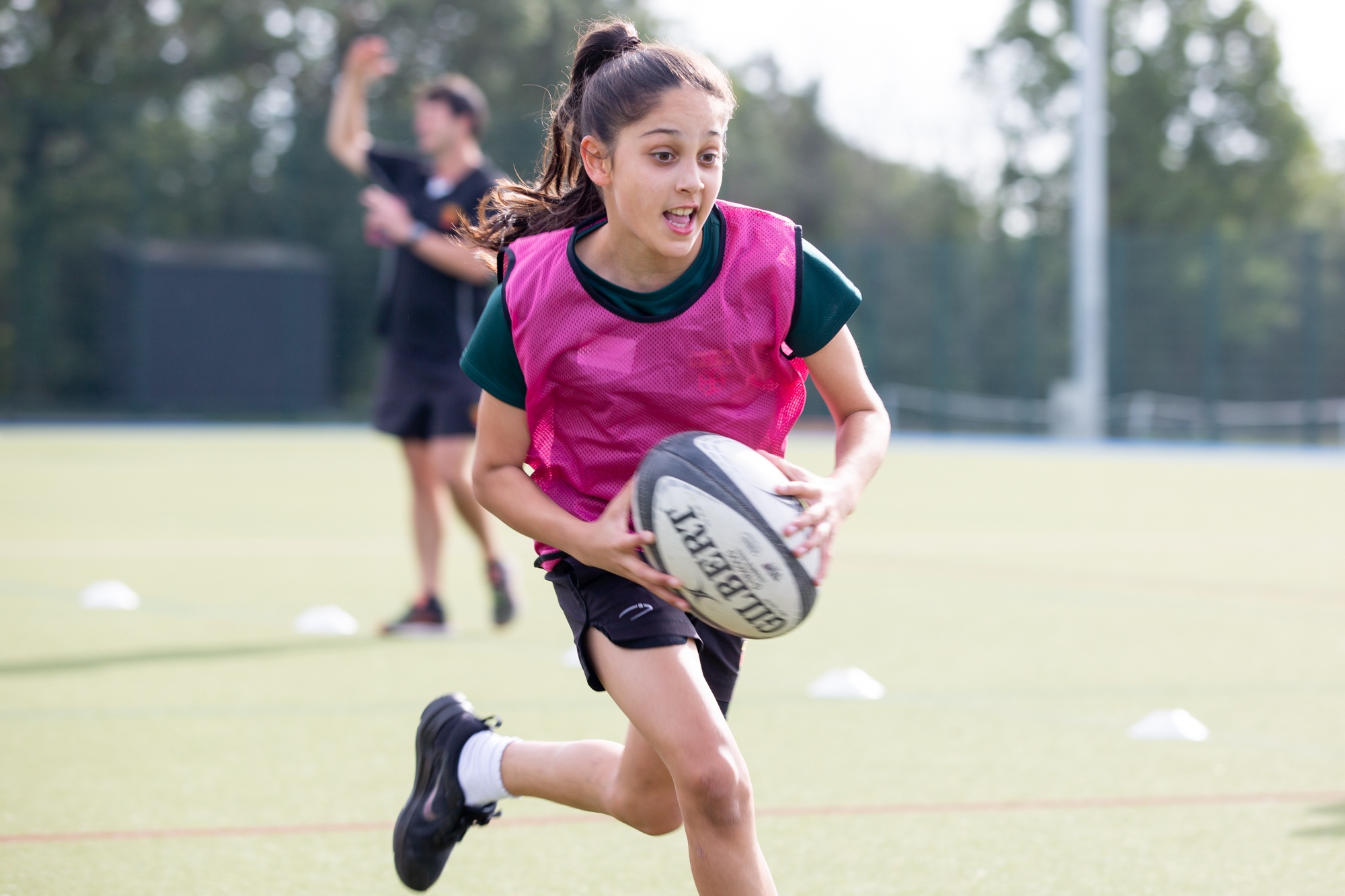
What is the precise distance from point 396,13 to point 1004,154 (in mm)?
17025

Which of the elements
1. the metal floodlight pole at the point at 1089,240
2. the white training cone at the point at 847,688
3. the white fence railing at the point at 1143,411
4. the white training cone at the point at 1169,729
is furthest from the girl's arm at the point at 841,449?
the white fence railing at the point at 1143,411

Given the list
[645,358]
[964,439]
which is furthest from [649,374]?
[964,439]

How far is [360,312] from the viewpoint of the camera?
1150 inches

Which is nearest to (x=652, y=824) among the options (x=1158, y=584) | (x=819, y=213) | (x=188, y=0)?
(x=1158, y=584)

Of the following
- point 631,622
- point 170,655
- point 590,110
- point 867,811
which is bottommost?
point 170,655

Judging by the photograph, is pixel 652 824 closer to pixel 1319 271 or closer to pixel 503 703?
pixel 503 703

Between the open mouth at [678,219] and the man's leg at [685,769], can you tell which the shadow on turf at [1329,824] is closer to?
the man's leg at [685,769]

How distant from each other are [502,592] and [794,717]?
1.94 metres

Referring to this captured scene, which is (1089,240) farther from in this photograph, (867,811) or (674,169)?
(674,169)

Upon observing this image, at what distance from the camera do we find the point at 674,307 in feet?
9.67

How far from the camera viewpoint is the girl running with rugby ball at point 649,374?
9.16 ft

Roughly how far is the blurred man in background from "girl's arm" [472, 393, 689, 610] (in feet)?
11.7

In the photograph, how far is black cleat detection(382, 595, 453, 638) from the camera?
6638 mm

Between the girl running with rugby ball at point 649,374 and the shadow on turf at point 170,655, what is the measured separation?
331 cm
